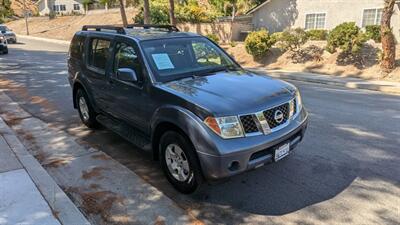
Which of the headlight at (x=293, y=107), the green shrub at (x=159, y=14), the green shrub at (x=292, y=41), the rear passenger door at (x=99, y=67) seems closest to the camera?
the headlight at (x=293, y=107)

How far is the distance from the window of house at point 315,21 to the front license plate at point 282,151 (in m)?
21.9

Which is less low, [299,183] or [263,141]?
[263,141]

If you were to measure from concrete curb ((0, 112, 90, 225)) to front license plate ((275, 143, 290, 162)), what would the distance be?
2.07 meters

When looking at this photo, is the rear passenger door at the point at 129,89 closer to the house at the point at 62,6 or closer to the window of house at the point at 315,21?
the window of house at the point at 315,21

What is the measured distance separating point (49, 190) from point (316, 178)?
10.4 ft

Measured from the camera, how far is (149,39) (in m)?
4.88

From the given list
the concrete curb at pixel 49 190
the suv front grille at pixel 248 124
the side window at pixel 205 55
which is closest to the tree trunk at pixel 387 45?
the side window at pixel 205 55

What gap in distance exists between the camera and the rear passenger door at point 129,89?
15.1 feet

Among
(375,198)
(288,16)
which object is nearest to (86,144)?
(375,198)

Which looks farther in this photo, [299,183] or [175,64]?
[175,64]

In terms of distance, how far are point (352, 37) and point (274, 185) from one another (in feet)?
40.0

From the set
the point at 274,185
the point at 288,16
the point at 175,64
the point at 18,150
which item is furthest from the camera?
the point at 288,16

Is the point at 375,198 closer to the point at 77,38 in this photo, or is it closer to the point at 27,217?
the point at 27,217

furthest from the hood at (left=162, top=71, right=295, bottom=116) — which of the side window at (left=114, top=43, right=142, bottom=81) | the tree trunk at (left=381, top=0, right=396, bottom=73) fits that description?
the tree trunk at (left=381, top=0, right=396, bottom=73)
